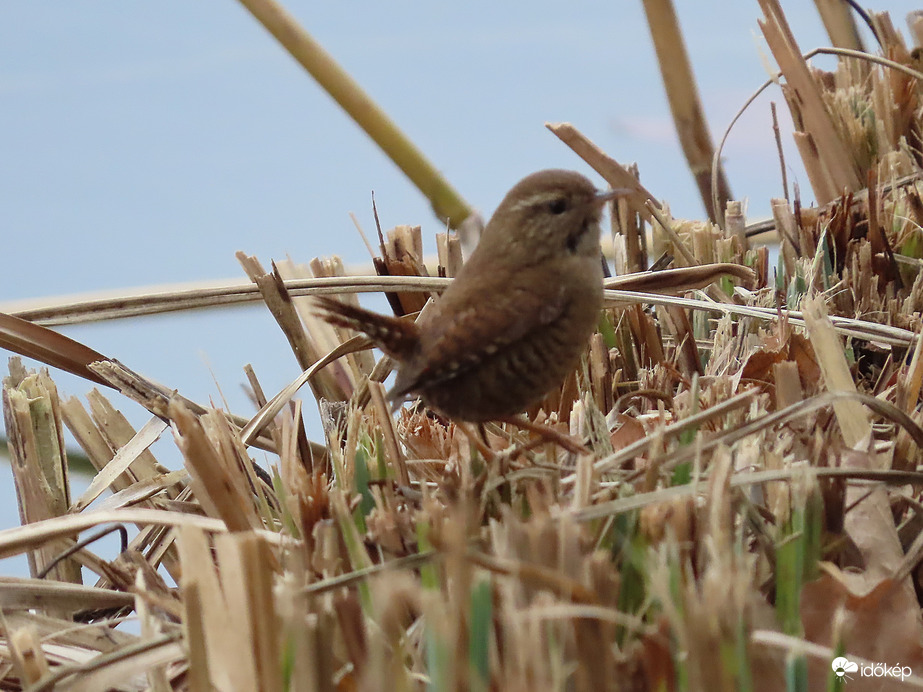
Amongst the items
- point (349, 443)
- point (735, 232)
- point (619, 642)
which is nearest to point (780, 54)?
point (735, 232)

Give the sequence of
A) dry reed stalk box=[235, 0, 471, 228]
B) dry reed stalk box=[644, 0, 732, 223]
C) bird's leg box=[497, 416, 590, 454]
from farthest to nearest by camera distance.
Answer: dry reed stalk box=[644, 0, 732, 223]
dry reed stalk box=[235, 0, 471, 228]
bird's leg box=[497, 416, 590, 454]

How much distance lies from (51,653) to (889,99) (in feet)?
7.91

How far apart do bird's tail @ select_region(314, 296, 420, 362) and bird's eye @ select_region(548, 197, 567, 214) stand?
32 cm

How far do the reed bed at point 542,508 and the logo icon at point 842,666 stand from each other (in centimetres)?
1

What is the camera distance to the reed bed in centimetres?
72

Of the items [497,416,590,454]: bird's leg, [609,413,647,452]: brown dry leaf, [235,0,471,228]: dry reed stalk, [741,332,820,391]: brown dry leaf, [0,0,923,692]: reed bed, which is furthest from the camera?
[235,0,471,228]: dry reed stalk

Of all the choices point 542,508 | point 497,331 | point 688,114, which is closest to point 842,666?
point 542,508

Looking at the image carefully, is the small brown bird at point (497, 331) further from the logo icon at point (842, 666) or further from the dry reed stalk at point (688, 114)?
the dry reed stalk at point (688, 114)

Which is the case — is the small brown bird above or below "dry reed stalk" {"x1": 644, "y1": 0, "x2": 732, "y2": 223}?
below

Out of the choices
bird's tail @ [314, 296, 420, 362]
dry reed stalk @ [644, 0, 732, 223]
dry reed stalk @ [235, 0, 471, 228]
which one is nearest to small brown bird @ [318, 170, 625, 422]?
bird's tail @ [314, 296, 420, 362]

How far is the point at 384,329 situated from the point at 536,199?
362mm

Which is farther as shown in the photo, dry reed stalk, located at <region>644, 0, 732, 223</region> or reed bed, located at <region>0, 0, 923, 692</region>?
dry reed stalk, located at <region>644, 0, 732, 223</region>

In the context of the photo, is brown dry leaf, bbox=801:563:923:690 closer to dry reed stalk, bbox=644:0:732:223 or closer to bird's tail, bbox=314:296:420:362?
bird's tail, bbox=314:296:420:362

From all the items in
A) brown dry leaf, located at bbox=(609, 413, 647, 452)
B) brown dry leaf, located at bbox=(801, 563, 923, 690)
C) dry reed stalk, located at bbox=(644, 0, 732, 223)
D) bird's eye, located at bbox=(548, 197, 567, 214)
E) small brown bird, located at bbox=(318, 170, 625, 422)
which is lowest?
brown dry leaf, located at bbox=(801, 563, 923, 690)
